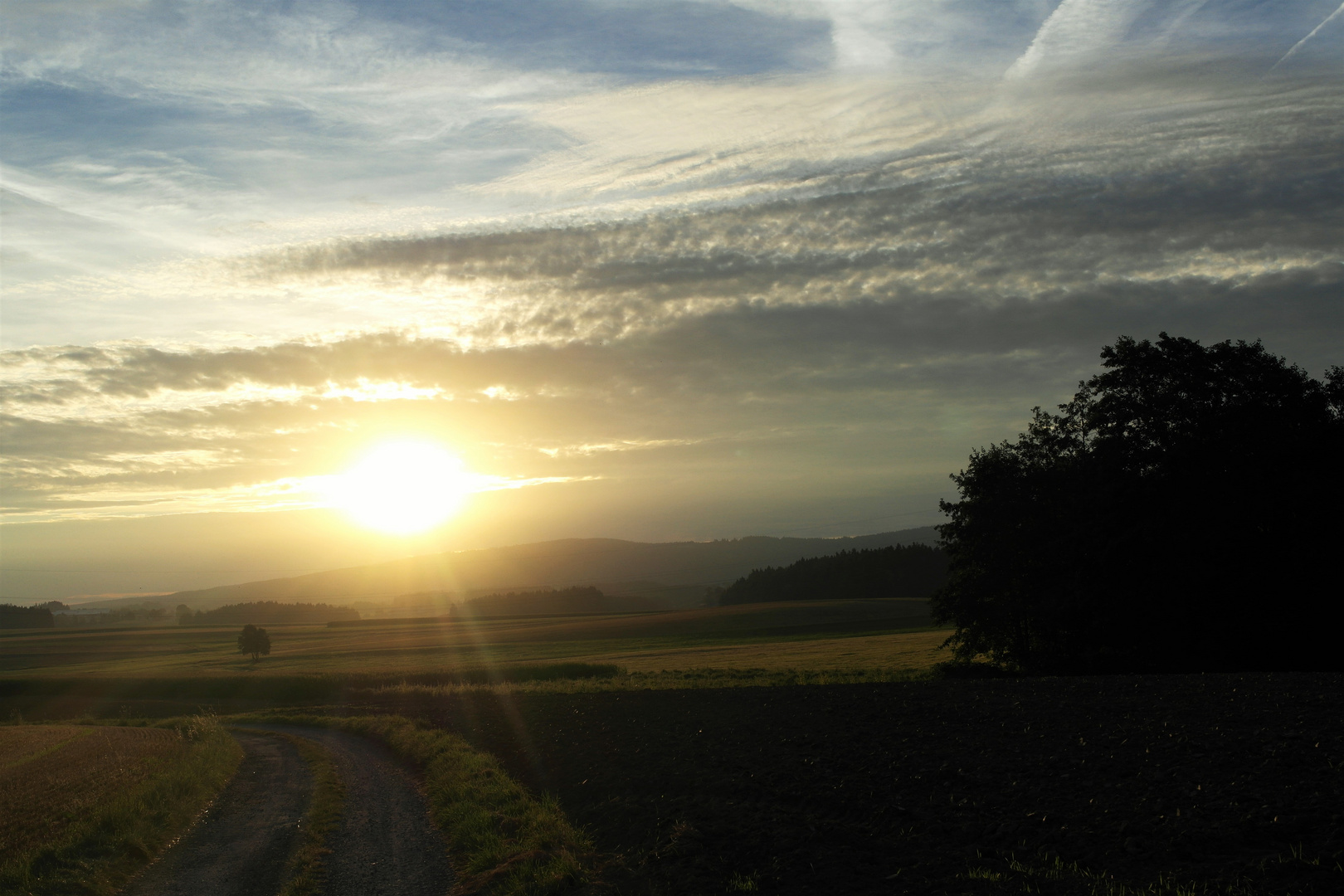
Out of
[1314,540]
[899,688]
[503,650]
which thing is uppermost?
[1314,540]

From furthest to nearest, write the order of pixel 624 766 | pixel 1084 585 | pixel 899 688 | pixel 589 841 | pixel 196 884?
1. pixel 1084 585
2. pixel 899 688
3. pixel 624 766
4. pixel 589 841
5. pixel 196 884

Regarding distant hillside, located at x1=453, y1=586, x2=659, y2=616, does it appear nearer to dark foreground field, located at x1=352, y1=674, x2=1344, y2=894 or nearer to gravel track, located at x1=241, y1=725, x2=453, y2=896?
gravel track, located at x1=241, y1=725, x2=453, y2=896


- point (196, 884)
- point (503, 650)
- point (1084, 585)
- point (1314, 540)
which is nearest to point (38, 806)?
point (196, 884)

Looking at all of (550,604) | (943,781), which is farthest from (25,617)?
(943,781)

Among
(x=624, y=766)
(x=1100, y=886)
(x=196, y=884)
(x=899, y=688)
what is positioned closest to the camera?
(x=1100, y=886)

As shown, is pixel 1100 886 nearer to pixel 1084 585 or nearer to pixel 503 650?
pixel 1084 585

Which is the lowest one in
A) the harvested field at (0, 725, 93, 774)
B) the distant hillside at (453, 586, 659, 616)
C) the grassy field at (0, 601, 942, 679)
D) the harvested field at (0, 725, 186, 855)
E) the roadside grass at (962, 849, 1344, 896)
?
the distant hillside at (453, 586, 659, 616)

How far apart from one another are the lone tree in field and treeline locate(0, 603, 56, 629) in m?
104

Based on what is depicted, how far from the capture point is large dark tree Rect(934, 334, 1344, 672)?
106 ft

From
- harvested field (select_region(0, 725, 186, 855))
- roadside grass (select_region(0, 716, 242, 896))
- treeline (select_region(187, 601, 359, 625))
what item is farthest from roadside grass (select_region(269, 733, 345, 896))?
treeline (select_region(187, 601, 359, 625))

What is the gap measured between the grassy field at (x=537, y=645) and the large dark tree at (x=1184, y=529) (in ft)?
33.5

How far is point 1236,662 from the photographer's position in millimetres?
32438

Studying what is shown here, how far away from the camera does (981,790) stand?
13.6 meters

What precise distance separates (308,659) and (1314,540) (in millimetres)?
81659
